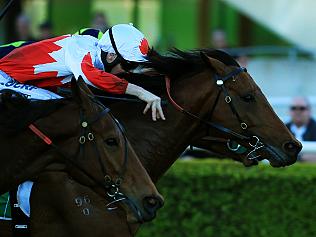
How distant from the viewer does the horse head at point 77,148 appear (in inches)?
193

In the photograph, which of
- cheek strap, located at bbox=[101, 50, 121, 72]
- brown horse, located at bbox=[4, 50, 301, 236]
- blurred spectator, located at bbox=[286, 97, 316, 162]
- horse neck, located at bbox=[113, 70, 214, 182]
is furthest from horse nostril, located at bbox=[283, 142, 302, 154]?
blurred spectator, located at bbox=[286, 97, 316, 162]

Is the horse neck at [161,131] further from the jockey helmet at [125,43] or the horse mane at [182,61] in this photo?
the jockey helmet at [125,43]

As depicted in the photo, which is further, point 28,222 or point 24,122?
point 28,222

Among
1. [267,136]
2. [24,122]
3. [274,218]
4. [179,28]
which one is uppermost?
[24,122]

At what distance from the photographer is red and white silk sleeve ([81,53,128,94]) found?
5.52 metres

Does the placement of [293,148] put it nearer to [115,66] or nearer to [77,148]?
[115,66]

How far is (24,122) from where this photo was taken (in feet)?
16.3

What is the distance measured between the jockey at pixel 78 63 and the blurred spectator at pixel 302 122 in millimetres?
2884

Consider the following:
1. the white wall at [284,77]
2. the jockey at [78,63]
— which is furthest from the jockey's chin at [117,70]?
the white wall at [284,77]

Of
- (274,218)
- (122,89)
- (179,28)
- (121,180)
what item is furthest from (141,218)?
(179,28)

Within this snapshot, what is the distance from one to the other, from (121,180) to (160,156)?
0.95 m

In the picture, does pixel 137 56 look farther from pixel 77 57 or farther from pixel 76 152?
pixel 76 152

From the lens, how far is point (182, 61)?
235 inches

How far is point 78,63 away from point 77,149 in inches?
30.1
